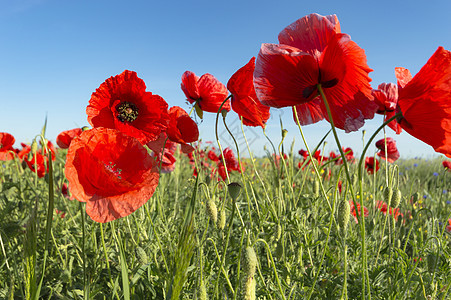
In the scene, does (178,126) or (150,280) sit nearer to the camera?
(178,126)

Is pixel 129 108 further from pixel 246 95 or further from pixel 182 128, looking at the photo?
pixel 246 95

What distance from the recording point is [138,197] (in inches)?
36.9

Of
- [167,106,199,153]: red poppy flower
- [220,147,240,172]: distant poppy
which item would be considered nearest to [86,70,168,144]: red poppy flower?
[167,106,199,153]: red poppy flower

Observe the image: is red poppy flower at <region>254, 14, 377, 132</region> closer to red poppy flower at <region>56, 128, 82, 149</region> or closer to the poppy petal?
the poppy petal

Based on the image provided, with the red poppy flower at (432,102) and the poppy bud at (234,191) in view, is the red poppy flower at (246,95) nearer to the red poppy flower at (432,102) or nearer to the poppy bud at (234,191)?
the poppy bud at (234,191)

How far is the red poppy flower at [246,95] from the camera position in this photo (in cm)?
116

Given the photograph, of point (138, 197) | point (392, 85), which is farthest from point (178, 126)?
point (392, 85)

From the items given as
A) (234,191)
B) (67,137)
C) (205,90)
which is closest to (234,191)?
(234,191)

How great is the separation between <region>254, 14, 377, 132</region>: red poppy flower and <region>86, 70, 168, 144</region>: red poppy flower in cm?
52

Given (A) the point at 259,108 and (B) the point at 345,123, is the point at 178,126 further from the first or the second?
(B) the point at 345,123

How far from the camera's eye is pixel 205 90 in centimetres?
154

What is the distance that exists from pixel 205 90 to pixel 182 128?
23cm

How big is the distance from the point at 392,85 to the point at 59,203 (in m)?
2.51

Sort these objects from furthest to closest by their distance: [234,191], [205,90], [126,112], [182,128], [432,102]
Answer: [205,90]
[182,128]
[126,112]
[234,191]
[432,102]
